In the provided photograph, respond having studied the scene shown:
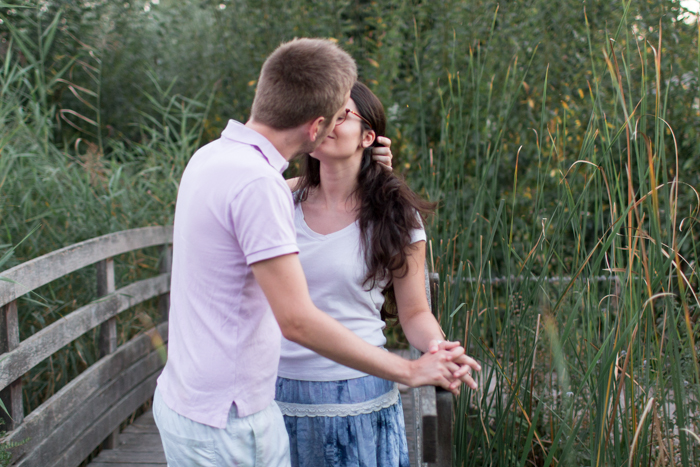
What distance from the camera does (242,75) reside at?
4.89m

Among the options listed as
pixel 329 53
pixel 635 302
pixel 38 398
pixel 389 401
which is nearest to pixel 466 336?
pixel 389 401

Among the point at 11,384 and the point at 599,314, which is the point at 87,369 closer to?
the point at 11,384

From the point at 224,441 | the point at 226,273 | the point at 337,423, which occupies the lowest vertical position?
the point at 337,423

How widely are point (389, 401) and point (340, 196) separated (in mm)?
594

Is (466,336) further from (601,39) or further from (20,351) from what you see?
(601,39)

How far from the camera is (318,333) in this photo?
3.50 feet

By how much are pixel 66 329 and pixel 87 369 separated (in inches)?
11.8

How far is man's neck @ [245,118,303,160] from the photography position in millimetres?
1164

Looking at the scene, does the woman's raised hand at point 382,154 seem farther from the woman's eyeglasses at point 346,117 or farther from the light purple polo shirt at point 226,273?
the light purple polo shirt at point 226,273

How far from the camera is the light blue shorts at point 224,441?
45.6 inches

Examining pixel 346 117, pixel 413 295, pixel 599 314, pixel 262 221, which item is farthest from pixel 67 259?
pixel 599 314

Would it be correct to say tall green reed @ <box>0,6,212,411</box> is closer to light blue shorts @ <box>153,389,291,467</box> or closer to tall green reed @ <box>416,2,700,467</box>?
light blue shorts @ <box>153,389,291,467</box>

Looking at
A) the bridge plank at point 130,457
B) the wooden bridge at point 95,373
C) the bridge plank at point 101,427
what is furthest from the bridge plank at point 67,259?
the bridge plank at point 130,457

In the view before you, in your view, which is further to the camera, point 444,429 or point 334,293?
point 334,293
